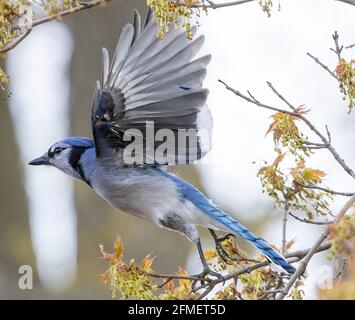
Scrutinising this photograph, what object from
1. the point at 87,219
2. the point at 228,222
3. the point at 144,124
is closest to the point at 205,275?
the point at 228,222

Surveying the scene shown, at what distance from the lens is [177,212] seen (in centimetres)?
325

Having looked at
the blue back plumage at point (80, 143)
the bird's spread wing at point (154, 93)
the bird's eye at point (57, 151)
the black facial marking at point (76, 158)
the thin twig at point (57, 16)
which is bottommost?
the black facial marking at point (76, 158)

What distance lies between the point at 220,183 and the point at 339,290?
3.85 metres

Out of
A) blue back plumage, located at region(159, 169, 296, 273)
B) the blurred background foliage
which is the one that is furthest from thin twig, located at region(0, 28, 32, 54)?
the blurred background foliage

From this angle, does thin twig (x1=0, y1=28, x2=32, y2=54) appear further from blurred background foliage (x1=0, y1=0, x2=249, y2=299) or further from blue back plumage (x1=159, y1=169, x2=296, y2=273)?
blurred background foliage (x1=0, y1=0, x2=249, y2=299)

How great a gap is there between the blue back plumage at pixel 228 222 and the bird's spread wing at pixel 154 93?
21 centimetres

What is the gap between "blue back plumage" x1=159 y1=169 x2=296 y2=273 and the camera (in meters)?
2.80

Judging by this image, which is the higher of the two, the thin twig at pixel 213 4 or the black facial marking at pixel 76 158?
the thin twig at pixel 213 4

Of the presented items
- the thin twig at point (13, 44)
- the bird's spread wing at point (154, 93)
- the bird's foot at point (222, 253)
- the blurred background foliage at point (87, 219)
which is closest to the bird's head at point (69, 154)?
the bird's spread wing at point (154, 93)

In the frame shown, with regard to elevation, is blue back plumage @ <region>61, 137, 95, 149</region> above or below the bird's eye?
above

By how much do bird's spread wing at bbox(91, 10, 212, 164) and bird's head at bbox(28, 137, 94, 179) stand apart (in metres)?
0.22

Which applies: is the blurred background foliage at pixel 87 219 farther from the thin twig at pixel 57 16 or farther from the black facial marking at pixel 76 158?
the thin twig at pixel 57 16

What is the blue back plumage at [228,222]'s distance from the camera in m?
2.80

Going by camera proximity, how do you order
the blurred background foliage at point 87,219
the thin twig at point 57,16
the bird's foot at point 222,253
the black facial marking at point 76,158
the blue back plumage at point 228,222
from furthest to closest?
1. the blurred background foliage at point 87,219
2. the black facial marking at point 76,158
3. the bird's foot at point 222,253
4. the blue back plumage at point 228,222
5. the thin twig at point 57,16
